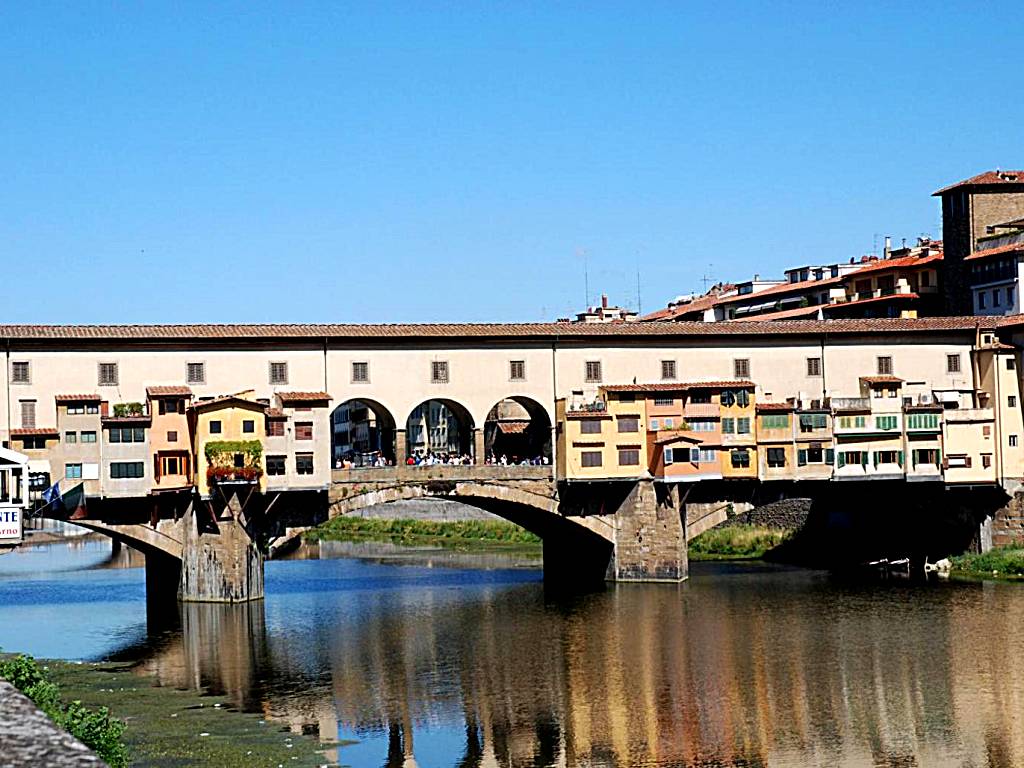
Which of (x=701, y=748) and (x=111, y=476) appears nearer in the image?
(x=701, y=748)

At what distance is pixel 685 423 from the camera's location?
186 ft

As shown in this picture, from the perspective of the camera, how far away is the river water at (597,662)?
3100 centimetres

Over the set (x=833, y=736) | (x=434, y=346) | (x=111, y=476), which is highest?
(x=434, y=346)

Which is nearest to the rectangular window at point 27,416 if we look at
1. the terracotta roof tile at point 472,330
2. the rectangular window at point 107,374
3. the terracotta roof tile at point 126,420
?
the terracotta roof tile at point 472,330

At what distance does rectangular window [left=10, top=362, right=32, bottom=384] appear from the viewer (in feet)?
172

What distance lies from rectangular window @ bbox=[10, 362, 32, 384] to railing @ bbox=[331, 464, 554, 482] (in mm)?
9253

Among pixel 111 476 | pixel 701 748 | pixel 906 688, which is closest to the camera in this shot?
pixel 701 748

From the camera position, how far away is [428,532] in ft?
278

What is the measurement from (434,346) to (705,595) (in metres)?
11.4

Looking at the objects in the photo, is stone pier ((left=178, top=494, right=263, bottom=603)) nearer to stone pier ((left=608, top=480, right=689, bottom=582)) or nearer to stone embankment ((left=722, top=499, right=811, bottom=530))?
stone pier ((left=608, top=480, right=689, bottom=582))

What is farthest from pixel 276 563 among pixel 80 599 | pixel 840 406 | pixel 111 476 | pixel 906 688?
pixel 906 688

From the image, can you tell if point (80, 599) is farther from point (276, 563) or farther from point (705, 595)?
point (705, 595)

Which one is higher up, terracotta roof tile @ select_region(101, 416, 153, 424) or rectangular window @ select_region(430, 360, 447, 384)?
rectangular window @ select_region(430, 360, 447, 384)

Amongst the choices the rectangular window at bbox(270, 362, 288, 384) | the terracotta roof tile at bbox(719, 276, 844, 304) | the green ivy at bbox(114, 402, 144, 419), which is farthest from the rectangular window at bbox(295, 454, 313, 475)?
the terracotta roof tile at bbox(719, 276, 844, 304)
